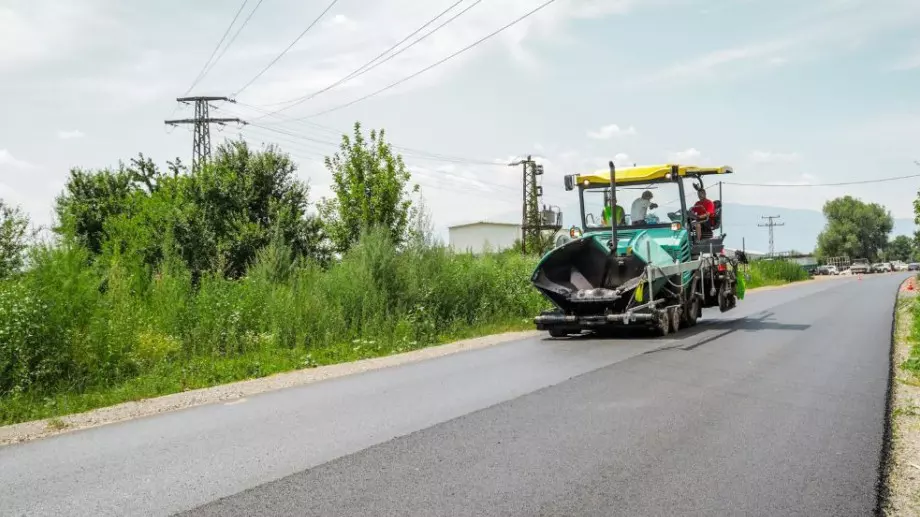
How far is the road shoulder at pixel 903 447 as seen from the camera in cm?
453

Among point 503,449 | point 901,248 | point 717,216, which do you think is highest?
point 901,248

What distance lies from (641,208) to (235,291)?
8.68m

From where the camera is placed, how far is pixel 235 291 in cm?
1534

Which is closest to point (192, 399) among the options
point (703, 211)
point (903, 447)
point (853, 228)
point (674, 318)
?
point (903, 447)

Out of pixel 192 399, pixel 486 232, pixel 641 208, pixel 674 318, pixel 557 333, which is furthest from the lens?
pixel 486 232

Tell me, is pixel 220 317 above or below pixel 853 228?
below

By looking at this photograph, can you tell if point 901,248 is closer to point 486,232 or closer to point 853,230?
point 853,230

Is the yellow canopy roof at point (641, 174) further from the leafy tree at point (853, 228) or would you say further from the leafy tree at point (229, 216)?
the leafy tree at point (853, 228)

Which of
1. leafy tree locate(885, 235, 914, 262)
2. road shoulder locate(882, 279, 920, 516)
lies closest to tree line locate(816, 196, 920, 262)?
leafy tree locate(885, 235, 914, 262)

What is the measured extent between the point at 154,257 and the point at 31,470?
20334 millimetres

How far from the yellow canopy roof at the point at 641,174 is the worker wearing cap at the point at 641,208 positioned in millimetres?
377

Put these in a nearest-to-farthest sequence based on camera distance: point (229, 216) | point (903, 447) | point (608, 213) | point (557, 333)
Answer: point (903, 447)
point (557, 333)
point (608, 213)
point (229, 216)

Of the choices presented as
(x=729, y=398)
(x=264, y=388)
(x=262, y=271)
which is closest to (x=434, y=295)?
(x=262, y=271)

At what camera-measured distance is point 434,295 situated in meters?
17.6
